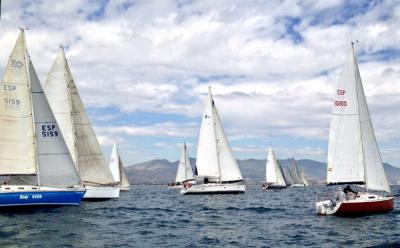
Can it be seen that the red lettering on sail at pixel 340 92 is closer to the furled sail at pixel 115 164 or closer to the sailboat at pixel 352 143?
the sailboat at pixel 352 143

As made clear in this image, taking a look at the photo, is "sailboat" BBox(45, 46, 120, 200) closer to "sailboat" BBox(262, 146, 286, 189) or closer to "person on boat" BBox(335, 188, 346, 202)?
"person on boat" BBox(335, 188, 346, 202)

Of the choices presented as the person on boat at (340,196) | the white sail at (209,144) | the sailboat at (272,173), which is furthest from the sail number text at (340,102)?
the sailboat at (272,173)

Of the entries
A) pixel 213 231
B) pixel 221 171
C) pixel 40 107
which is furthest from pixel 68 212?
pixel 221 171

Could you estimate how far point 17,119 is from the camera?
3045cm

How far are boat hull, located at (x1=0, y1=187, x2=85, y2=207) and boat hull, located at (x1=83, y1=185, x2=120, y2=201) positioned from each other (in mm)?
11021

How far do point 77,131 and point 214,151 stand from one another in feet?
77.1

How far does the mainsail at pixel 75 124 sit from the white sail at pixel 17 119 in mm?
10606

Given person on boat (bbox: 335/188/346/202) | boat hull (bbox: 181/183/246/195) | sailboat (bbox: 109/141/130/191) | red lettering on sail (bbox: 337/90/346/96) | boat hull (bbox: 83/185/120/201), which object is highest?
red lettering on sail (bbox: 337/90/346/96)

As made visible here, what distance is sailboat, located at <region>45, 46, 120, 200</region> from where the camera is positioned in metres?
41.6

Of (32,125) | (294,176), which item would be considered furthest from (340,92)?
(294,176)

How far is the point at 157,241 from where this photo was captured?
763 inches

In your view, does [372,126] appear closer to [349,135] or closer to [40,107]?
[349,135]

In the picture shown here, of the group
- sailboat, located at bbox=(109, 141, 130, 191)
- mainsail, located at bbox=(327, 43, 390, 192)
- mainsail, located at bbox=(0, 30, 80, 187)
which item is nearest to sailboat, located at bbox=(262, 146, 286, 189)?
sailboat, located at bbox=(109, 141, 130, 191)

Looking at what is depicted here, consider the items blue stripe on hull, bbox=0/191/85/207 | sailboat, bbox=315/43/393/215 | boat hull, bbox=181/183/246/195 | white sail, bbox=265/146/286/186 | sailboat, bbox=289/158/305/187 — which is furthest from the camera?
sailboat, bbox=289/158/305/187
